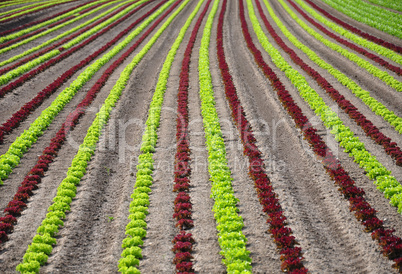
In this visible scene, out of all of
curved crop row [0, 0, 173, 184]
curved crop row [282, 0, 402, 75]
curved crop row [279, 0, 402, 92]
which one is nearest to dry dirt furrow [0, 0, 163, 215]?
curved crop row [0, 0, 173, 184]

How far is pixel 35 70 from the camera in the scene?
110 feet

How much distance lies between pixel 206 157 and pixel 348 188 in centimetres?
775

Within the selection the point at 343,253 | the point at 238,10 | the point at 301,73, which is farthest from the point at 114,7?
the point at 343,253

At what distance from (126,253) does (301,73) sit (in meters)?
23.9

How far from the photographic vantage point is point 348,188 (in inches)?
588

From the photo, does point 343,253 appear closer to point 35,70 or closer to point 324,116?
point 324,116

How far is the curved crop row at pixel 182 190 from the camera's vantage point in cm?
1211

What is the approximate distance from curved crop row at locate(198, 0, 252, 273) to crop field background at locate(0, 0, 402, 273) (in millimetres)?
81

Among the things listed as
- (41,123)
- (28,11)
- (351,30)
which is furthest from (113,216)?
(28,11)

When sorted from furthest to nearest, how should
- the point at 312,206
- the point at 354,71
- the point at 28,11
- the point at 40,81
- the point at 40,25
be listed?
the point at 28,11
the point at 40,25
the point at 40,81
the point at 354,71
the point at 312,206

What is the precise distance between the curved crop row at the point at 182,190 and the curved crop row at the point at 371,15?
2803 cm

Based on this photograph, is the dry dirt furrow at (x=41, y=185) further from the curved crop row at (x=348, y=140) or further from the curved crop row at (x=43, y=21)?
the curved crop row at (x=43, y=21)

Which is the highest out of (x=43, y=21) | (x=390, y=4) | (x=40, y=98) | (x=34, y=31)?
(x=390, y=4)

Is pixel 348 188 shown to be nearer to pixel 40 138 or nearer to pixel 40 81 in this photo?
pixel 40 138
